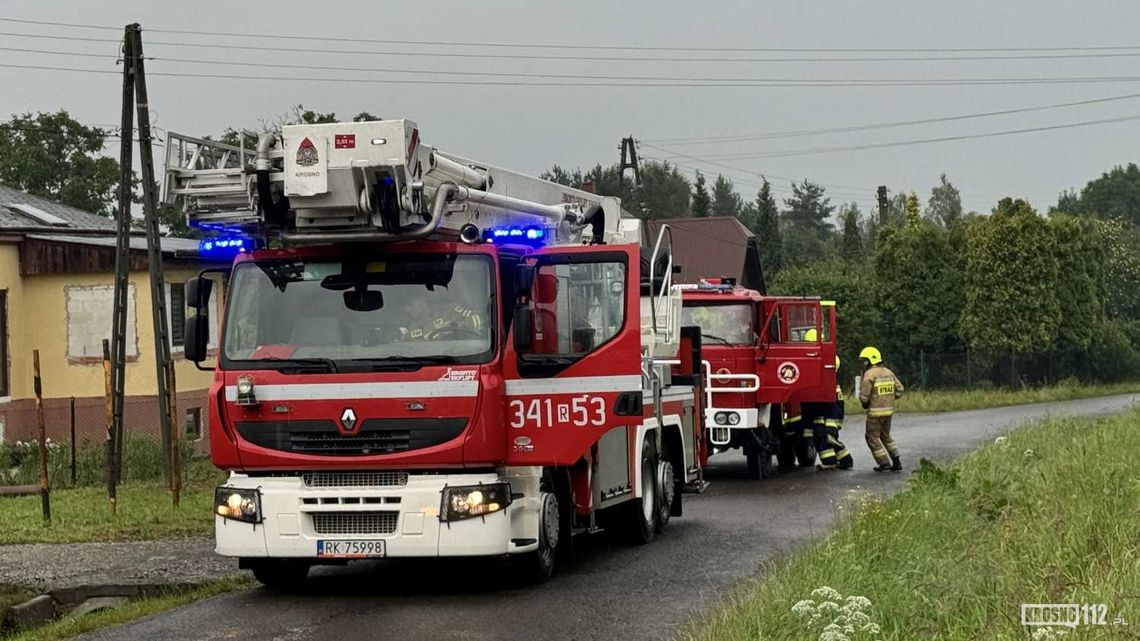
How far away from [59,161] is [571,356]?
47658 mm

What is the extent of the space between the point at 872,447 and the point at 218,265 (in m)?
11.4

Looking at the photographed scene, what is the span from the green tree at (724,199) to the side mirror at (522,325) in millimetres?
112691

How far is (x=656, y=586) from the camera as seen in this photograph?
10711mm

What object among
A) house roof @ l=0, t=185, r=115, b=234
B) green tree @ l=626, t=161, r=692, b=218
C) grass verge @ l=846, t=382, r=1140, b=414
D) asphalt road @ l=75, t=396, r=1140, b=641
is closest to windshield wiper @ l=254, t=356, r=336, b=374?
asphalt road @ l=75, t=396, r=1140, b=641

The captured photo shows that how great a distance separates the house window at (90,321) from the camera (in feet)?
91.1

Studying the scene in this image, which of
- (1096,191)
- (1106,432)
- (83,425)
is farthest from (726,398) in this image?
(1096,191)

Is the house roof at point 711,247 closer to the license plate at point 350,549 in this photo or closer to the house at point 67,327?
the house at point 67,327

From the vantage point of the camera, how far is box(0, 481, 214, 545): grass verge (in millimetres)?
14539

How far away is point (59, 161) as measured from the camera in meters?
54.4

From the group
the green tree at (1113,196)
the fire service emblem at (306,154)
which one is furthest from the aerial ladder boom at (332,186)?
the green tree at (1113,196)

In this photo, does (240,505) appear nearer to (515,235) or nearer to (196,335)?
(196,335)

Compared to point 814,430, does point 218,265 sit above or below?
above

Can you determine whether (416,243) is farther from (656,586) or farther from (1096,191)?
(1096,191)

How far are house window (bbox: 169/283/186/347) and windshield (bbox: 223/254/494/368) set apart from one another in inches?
727
